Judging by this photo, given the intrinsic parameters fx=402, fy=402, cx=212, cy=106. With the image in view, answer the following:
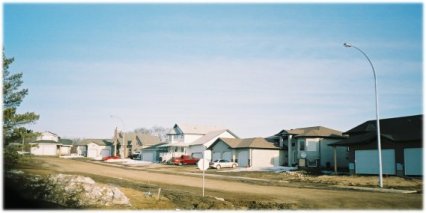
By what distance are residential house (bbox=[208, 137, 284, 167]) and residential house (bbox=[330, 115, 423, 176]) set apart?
16095 millimetres

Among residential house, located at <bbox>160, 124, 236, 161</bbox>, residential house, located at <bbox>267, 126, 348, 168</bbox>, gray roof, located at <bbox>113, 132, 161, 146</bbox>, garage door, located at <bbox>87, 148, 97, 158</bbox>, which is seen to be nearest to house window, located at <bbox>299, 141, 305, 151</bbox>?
residential house, located at <bbox>267, 126, 348, 168</bbox>

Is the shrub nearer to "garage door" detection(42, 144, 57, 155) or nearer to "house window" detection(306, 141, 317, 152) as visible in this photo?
"house window" detection(306, 141, 317, 152)

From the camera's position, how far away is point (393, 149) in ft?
120

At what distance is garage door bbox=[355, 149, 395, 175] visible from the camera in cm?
3681

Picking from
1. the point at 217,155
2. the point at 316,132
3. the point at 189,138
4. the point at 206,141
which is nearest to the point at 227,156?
the point at 217,155

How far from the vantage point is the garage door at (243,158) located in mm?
56987

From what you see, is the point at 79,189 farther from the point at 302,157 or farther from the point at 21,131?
the point at 302,157

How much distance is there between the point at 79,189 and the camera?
18.1 metres

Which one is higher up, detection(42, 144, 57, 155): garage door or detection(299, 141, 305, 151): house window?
detection(299, 141, 305, 151): house window

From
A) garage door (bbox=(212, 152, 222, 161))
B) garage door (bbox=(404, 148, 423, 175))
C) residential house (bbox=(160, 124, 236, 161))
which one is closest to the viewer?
garage door (bbox=(404, 148, 423, 175))

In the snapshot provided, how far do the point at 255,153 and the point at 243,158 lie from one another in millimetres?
2269

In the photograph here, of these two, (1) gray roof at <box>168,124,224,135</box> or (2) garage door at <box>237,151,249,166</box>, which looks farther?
(1) gray roof at <box>168,124,224,135</box>

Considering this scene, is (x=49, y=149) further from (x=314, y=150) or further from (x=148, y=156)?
(x=314, y=150)

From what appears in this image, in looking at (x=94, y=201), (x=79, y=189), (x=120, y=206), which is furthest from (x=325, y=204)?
(x=79, y=189)
